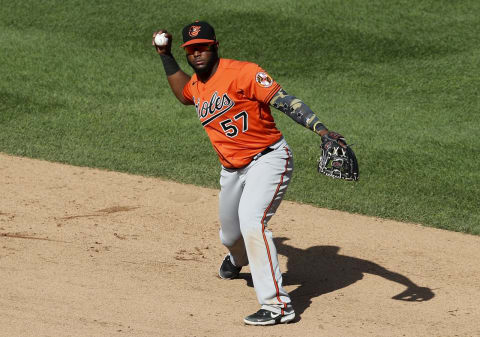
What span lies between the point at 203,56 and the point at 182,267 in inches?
80.6

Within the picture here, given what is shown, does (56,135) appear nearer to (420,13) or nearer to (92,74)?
(92,74)

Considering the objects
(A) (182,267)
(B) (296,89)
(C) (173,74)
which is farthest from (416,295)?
(B) (296,89)

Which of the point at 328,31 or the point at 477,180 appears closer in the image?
the point at 477,180

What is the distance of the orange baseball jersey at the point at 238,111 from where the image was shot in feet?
20.2

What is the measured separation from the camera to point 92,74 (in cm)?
1383

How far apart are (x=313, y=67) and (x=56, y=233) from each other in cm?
762

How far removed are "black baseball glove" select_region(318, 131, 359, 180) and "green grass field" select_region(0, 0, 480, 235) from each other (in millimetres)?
3248

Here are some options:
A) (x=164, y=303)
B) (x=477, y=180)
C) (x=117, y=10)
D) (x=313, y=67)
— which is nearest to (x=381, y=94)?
(x=313, y=67)

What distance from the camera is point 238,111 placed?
6227mm

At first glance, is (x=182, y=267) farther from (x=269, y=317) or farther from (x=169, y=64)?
(x=169, y=64)

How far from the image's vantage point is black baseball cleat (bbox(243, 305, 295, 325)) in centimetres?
600

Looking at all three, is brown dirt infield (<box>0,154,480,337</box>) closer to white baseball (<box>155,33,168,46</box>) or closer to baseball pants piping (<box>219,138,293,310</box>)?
baseball pants piping (<box>219,138,293,310</box>)

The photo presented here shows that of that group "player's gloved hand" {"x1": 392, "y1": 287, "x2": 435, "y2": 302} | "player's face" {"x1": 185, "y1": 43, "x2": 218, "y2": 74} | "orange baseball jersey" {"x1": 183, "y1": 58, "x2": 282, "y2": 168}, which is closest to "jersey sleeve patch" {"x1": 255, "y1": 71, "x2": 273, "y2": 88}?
"orange baseball jersey" {"x1": 183, "y1": 58, "x2": 282, "y2": 168}

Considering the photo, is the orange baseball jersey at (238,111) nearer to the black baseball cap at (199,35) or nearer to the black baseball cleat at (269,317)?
the black baseball cap at (199,35)
